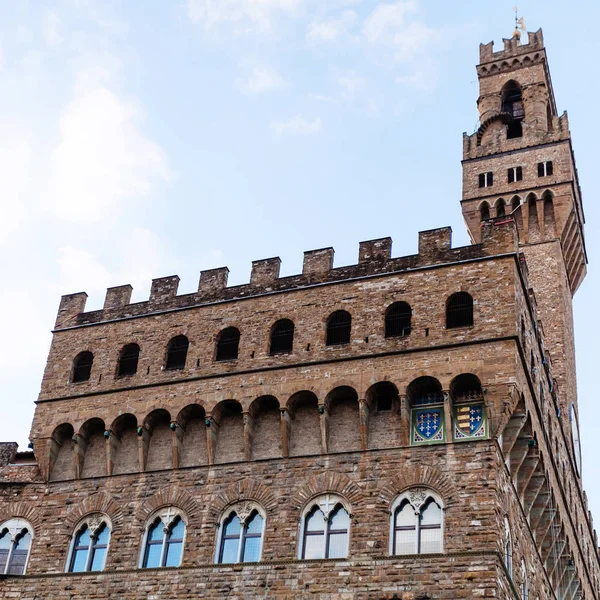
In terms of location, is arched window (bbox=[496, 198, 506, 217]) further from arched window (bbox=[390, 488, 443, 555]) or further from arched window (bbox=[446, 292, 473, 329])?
arched window (bbox=[390, 488, 443, 555])

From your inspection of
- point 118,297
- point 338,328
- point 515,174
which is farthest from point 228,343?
point 515,174

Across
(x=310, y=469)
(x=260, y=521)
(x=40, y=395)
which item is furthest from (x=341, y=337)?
(x=40, y=395)

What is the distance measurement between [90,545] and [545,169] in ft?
80.4

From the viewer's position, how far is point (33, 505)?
26719 mm

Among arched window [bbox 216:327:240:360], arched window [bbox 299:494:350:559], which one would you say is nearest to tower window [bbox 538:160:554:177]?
arched window [bbox 216:327:240:360]

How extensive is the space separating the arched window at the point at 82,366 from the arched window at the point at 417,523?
11301 millimetres

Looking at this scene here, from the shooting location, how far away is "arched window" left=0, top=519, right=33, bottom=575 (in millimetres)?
25969

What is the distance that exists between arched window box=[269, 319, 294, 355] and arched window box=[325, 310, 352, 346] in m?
1.15

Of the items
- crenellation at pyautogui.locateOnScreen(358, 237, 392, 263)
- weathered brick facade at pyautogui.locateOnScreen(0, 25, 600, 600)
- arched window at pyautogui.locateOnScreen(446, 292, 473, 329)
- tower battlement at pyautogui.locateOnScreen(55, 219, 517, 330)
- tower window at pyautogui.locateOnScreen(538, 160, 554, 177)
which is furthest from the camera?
tower window at pyautogui.locateOnScreen(538, 160, 554, 177)

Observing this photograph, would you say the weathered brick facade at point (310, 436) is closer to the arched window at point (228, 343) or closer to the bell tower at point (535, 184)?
the arched window at point (228, 343)

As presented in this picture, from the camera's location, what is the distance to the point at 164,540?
24.7 m

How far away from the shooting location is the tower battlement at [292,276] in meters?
26.0

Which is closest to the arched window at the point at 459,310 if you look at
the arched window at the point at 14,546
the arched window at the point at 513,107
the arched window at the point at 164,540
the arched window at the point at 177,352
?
the arched window at the point at 177,352

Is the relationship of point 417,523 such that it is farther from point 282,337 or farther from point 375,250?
point 375,250
